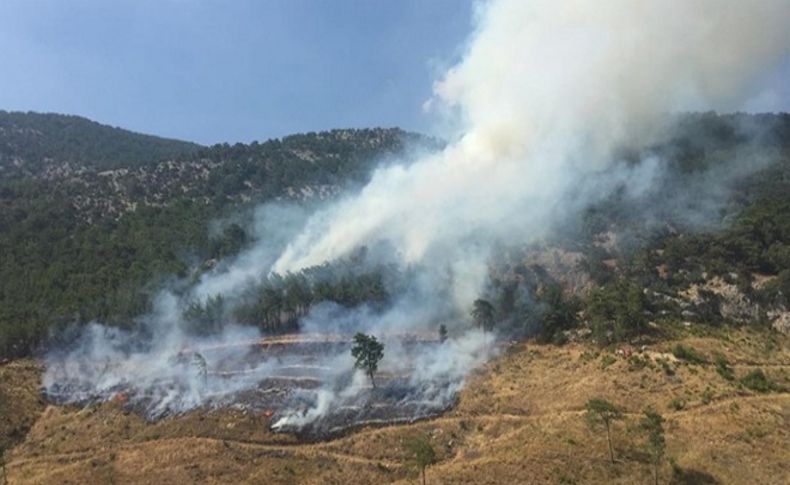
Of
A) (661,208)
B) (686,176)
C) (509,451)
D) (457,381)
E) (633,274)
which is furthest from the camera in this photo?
(686,176)

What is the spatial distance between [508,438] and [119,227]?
12159 cm

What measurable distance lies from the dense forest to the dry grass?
38.7 feet

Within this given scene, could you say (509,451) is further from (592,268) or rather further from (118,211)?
(118,211)

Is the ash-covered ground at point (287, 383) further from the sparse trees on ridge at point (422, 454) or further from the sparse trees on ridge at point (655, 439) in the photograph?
the sparse trees on ridge at point (655, 439)

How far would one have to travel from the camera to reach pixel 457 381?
72.8 m

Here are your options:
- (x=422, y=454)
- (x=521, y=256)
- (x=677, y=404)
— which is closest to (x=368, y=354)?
(x=422, y=454)

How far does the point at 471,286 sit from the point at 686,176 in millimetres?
67214

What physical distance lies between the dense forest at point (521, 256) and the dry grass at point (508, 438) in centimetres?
1178

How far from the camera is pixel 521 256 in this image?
4326 inches

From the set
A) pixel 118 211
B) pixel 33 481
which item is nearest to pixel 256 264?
pixel 118 211

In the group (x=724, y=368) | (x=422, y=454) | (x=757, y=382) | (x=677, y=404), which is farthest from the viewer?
(x=724, y=368)

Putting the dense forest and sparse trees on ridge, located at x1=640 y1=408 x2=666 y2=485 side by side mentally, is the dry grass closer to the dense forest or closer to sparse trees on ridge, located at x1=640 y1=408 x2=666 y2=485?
sparse trees on ridge, located at x1=640 y1=408 x2=666 y2=485

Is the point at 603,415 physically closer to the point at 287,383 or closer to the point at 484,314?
the point at 484,314

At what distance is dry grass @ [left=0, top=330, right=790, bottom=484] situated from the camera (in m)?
52.8
